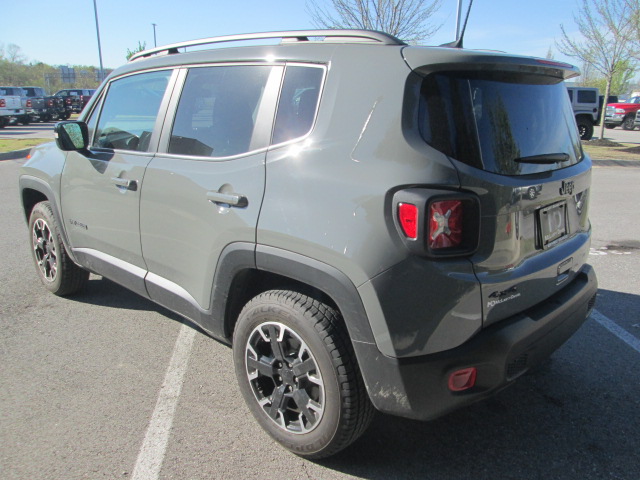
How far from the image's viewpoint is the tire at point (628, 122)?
29225mm

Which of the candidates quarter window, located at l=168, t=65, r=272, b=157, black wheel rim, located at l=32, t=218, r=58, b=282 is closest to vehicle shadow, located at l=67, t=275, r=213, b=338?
black wheel rim, located at l=32, t=218, r=58, b=282

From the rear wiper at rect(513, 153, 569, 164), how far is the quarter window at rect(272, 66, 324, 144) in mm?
921

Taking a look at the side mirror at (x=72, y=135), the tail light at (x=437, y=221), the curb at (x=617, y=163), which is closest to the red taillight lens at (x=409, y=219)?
the tail light at (x=437, y=221)

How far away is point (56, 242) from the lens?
13.7 ft

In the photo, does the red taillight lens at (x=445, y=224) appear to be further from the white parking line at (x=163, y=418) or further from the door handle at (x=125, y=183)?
the door handle at (x=125, y=183)

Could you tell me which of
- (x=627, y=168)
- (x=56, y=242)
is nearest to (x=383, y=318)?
(x=56, y=242)

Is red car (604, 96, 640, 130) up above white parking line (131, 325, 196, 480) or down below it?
above

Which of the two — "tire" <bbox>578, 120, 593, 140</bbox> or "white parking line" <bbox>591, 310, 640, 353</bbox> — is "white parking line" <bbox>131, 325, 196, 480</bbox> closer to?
"white parking line" <bbox>591, 310, 640, 353</bbox>

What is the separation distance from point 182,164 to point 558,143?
194cm

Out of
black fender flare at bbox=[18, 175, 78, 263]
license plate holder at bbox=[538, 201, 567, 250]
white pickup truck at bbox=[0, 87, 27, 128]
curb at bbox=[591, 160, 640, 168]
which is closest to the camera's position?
license plate holder at bbox=[538, 201, 567, 250]

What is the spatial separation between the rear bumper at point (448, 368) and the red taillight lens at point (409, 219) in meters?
0.49

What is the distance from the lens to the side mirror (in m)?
3.58

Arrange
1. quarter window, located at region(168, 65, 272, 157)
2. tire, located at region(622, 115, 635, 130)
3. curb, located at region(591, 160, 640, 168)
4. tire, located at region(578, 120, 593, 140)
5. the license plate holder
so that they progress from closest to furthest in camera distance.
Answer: the license plate holder, quarter window, located at region(168, 65, 272, 157), curb, located at region(591, 160, 640, 168), tire, located at region(578, 120, 593, 140), tire, located at region(622, 115, 635, 130)

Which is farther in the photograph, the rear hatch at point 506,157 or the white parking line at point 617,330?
the white parking line at point 617,330
